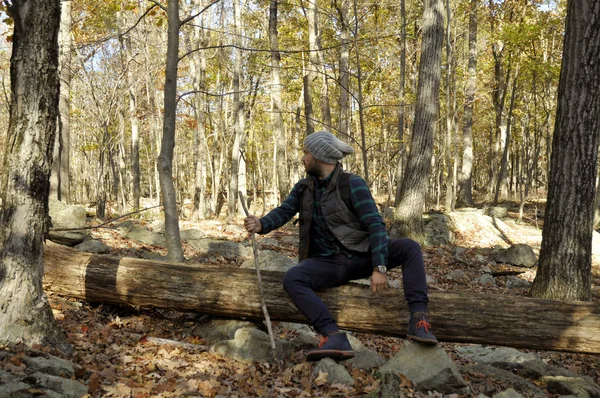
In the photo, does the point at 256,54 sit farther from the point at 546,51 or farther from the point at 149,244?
the point at 149,244

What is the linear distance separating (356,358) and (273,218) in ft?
5.19

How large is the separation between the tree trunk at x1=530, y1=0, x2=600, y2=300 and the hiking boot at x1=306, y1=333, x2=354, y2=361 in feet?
12.8

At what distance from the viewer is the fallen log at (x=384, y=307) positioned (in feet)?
15.6

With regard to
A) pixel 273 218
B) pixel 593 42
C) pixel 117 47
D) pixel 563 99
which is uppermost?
pixel 117 47

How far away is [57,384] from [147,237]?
8.32 m

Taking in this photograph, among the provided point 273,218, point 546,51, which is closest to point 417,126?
point 273,218

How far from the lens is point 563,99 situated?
665cm

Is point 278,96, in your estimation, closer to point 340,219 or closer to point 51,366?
point 340,219

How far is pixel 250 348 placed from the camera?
15.2 ft

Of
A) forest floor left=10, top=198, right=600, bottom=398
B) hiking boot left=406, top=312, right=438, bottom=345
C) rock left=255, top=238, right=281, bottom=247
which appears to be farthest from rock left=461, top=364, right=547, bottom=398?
rock left=255, top=238, right=281, bottom=247

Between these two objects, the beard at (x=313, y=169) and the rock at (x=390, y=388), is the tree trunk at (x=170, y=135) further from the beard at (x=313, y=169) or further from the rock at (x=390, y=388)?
the rock at (x=390, y=388)

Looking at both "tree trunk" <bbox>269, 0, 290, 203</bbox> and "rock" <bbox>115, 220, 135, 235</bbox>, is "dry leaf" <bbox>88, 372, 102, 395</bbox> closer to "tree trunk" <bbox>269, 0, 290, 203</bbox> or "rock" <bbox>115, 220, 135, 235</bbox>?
"rock" <bbox>115, 220, 135, 235</bbox>

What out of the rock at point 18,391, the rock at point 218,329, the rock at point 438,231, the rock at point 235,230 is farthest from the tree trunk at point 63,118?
the rock at point 18,391

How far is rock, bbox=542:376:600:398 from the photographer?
4562mm
